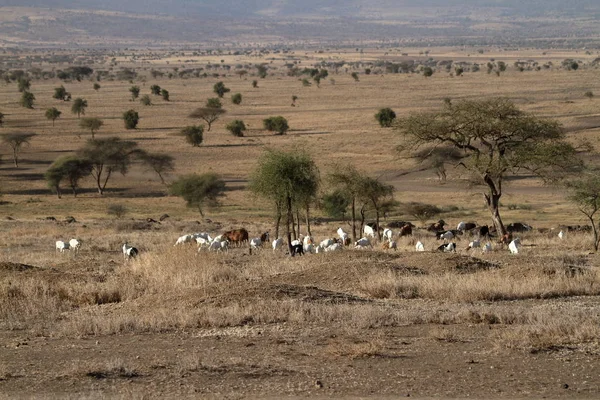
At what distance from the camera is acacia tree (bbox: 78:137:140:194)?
6212 centimetres

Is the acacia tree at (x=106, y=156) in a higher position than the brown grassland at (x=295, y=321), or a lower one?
lower

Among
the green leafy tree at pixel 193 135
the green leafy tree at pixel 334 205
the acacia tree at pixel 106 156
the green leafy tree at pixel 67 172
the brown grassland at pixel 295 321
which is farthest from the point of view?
the green leafy tree at pixel 193 135

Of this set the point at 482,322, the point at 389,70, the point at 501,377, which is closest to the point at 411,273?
the point at 482,322

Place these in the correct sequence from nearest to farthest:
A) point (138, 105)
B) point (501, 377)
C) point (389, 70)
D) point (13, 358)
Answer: point (501, 377)
point (13, 358)
point (138, 105)
point (389, 70)

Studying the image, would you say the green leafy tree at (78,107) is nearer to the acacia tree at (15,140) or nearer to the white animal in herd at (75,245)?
the acacia tree at (15,140)

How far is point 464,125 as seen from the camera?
3381 cm

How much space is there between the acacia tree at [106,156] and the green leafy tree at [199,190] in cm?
934

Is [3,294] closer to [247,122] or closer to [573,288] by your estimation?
[573,288]

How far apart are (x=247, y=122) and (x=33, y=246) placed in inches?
2390

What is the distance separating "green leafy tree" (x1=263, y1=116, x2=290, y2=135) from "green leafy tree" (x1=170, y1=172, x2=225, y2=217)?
93.2 feet

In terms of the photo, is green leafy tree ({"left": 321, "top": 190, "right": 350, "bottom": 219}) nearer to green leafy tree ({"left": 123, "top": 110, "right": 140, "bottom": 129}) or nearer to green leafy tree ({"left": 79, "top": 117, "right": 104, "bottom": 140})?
green leafy tree ({"left": 79, "top": 117, "right": 104, "bottom": 140})

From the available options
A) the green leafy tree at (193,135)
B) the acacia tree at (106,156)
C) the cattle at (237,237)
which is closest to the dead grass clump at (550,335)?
the cattle at (237,237)

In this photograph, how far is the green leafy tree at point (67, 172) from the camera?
195ft

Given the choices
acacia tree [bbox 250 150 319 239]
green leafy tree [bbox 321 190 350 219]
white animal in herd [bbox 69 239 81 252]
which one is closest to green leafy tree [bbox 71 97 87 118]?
green leafy tree [bbox 321 190 350 219]
